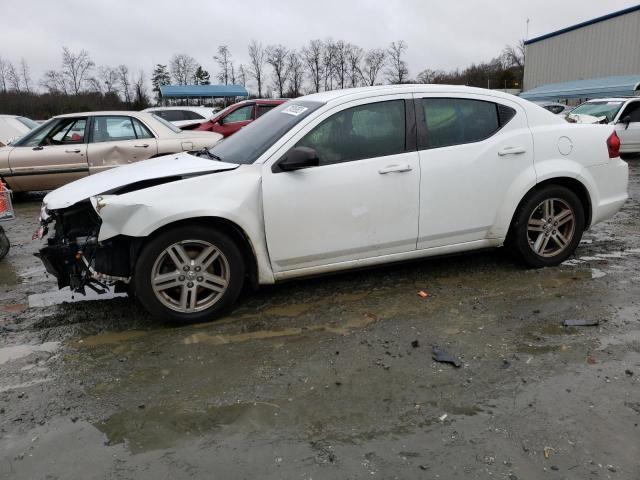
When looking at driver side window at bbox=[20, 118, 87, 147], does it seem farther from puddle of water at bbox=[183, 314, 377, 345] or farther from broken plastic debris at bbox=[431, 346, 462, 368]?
broken plastic debris at bbox=[431, 346, 462, 368]

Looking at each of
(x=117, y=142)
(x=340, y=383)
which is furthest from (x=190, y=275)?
(x=117, y=142)

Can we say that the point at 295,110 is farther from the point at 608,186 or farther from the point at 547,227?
the point at 608,186

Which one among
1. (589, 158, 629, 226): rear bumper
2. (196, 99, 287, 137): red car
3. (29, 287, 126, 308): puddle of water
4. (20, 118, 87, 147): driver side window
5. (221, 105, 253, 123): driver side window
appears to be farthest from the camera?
(221, 105, 253, 123): driver side window

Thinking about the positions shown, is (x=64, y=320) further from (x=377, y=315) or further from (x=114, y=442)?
(x=377, y=315)

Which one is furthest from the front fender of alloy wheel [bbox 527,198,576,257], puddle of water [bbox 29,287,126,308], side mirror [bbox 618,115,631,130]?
side mirror [bbox 618,115,631,130]

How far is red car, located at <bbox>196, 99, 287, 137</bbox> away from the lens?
552 inches

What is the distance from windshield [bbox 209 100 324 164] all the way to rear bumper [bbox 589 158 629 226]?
268cm

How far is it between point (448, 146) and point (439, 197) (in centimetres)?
44

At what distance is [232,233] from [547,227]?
2.83 m

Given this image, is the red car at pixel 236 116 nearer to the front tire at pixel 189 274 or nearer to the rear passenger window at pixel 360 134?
the rear passenger window at pixel 360 134

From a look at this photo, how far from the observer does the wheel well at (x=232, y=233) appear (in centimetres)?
378

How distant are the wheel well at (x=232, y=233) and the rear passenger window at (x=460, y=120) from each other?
5.36ft

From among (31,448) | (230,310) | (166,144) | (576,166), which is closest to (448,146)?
(576,166)

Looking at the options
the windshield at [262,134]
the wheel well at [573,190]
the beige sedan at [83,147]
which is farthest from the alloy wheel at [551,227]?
the beige sedan at [83,147]
